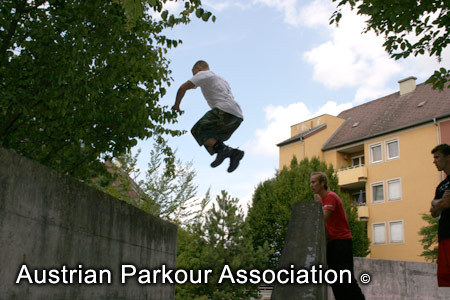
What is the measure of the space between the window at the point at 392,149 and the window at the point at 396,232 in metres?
5.27

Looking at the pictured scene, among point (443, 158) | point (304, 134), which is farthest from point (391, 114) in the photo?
point (443, 158)

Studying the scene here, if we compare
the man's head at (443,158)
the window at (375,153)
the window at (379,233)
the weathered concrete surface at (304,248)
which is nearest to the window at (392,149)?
the window at (375,153)

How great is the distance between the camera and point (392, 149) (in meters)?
36.2

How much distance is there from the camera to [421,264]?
1154cm

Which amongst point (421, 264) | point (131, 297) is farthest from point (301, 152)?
point (131, 297)

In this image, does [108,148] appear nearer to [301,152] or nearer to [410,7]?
[410,7]

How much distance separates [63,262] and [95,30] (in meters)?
7.46

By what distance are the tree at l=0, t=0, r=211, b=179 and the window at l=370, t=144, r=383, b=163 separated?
2795cm

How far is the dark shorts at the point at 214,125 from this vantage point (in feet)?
19.0

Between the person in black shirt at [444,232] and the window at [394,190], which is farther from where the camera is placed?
the window at [394,190]

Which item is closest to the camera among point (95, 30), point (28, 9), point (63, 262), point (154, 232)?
point (63, 262)

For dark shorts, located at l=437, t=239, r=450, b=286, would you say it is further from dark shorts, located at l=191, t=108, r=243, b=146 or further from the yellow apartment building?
the yellow apartment building

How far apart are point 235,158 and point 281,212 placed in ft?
86.7

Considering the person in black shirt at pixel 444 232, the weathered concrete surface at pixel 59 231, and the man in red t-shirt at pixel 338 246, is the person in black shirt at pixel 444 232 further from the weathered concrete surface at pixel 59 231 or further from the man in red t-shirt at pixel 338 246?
the weathered concrete surface at pixel 59 231
